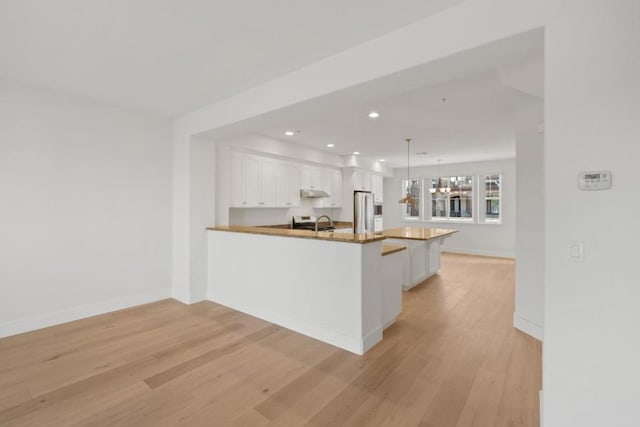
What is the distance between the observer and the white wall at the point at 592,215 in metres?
1.47

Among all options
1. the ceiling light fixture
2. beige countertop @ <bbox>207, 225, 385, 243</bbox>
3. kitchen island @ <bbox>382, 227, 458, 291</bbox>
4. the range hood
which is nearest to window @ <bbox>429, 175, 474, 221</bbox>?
the ceiling light fixture

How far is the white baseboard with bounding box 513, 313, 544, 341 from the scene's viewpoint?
10.4 feet

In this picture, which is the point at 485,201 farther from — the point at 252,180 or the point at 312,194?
the point at 252,180

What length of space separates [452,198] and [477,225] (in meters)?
1.07

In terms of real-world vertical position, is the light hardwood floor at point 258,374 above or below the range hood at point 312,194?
below

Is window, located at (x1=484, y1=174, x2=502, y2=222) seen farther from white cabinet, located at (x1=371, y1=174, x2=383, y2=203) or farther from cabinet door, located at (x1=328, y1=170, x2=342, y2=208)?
cabinet door, located at (x1=328, y1=170, x2=342, y2=208)

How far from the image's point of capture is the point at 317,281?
3119 millimetres

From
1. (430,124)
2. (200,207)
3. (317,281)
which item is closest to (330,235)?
(317,281)

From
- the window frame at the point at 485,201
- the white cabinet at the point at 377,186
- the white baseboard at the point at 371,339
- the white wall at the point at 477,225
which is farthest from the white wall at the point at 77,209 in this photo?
the window frame at the point at 485,201

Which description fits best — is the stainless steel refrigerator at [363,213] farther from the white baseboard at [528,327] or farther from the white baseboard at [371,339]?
the white baseboard at [528,327]

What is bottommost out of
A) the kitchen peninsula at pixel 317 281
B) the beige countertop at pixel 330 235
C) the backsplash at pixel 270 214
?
the kitchen peninsula at pixel 317 281

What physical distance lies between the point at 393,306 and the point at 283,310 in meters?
1.29

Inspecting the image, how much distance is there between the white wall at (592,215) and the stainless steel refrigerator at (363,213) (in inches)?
A: 97.9

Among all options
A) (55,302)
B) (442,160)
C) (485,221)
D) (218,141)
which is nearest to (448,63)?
(218,141)
